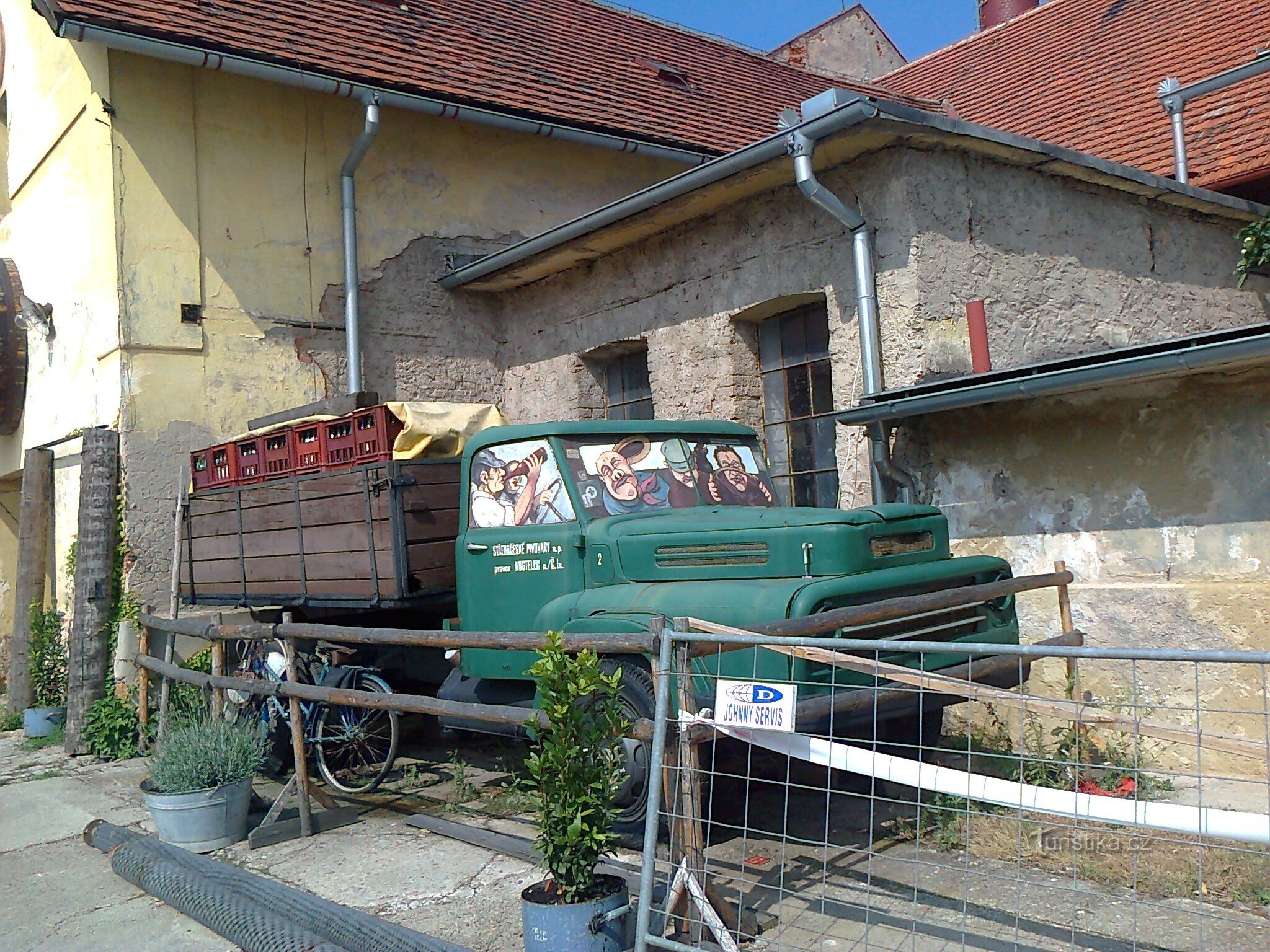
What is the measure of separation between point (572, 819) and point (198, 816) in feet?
8.89

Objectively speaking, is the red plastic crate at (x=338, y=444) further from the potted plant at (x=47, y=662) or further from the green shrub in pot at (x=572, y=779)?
the potted plant at (x=47, y=662)

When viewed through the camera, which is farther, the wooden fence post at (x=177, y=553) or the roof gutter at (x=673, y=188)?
the wooden fence post at (x=177, y=553)

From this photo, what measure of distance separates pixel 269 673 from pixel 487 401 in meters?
4.54

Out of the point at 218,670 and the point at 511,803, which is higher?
the point at 218,670

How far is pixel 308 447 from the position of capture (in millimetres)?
7527

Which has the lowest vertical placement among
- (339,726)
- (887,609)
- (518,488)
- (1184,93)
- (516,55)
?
(339,726)

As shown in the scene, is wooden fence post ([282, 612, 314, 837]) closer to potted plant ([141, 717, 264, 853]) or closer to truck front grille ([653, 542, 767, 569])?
potted plant ([141, 717, 264, 853])

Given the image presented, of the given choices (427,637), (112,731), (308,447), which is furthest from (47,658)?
(427,637)

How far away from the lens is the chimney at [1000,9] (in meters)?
18.1

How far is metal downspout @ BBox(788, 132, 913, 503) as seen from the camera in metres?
7.30

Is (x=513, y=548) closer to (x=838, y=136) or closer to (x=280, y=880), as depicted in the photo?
(x=280, y=880)

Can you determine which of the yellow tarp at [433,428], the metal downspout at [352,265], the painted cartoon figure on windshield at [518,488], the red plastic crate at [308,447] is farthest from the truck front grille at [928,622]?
the metal downspout at [352,265]

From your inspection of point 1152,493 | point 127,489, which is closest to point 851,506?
point 1152,493

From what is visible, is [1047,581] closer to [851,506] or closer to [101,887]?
[851,506]
